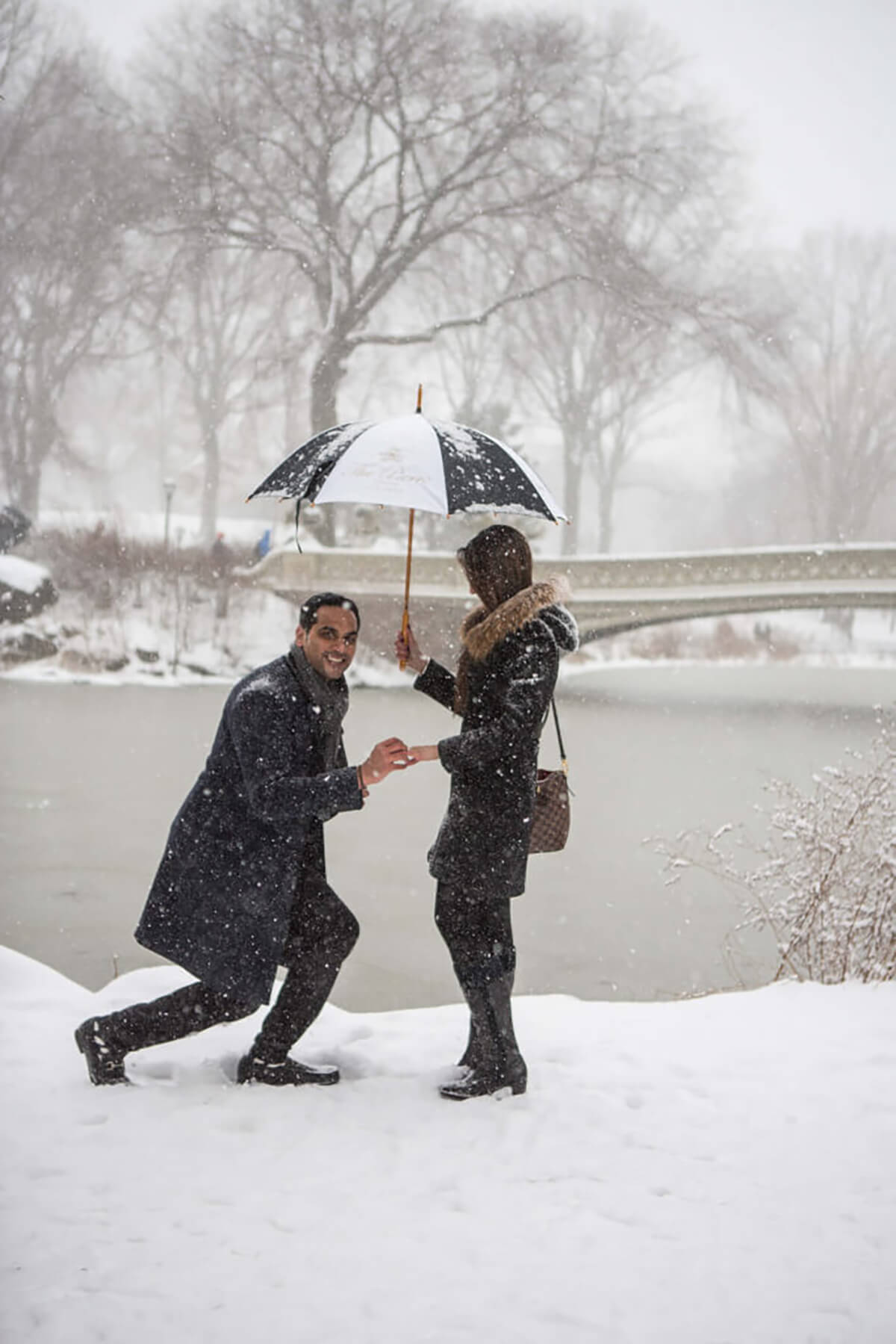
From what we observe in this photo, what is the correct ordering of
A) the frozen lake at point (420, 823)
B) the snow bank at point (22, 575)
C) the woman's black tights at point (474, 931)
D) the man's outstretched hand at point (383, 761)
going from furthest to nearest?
the snow bank at point (22, 575), the frozen lake at point (420, 823), the woman's black tights at point (474, 931), the man's outstretched hand at point (383, 761)

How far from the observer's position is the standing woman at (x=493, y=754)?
2.83 meters

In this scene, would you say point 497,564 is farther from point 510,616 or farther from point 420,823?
point 420,823

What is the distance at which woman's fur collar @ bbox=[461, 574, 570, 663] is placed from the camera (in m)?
2.87

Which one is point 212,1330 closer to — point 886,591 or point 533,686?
point 533,686

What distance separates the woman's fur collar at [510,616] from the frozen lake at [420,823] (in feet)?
11.6

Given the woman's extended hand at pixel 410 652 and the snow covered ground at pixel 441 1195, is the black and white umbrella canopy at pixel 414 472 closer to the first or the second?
the woman's extended hand at pixel 410 652

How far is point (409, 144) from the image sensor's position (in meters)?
18.7

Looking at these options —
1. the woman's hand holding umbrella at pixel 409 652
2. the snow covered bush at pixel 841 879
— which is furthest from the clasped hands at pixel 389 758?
the snow covered bush at pixel 841 879

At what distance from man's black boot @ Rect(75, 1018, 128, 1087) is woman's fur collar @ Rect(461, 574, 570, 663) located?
126 cm

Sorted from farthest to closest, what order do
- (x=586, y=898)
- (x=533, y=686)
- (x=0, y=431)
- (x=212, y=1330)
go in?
(x=0, y=431) < (x=586, y=898) < (x=533, y=686) < (x=212, y=1330)

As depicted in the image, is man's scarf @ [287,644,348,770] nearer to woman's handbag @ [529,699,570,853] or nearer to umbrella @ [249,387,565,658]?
umbrella @ [249,387,565,658]

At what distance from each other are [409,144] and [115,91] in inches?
188

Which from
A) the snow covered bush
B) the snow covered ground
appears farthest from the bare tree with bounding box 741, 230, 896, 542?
the snow covered ground

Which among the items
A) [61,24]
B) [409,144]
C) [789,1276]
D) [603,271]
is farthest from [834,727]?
[789,1276]
